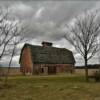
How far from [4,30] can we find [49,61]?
36026 mm

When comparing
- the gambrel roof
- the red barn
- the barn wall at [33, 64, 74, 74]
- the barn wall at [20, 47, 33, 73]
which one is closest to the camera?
the barn wall at [33, 64, 74, 74]

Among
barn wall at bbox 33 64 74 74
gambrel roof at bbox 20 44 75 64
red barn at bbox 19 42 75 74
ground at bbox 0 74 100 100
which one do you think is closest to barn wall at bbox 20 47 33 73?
red barn at bbox 19 42 75 74

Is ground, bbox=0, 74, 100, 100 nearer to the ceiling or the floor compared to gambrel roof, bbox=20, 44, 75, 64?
nearer to the floor

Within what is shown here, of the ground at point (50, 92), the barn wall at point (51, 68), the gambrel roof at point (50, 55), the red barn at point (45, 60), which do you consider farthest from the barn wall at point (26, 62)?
the ground at point (50, 92)

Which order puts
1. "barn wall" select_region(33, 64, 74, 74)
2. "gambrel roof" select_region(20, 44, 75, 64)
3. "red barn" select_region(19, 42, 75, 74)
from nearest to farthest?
"barn wall" select_region(33, 64, 74, 74)
"red barn" select_region(19, 42, 75, 74)
"gambrel roof" select_region(20, 44, 75, 64)

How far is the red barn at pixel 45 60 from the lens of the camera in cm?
5451

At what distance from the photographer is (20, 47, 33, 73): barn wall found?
55.3 m

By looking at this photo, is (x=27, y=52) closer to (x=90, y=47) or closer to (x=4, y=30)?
(x=90, y=47)

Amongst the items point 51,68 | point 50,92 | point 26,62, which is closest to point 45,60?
point 51,68

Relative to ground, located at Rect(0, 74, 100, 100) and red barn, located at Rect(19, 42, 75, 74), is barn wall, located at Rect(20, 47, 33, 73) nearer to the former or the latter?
red barn, located at Rect(19, 42, 75, 74)

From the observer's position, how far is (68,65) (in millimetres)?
60156

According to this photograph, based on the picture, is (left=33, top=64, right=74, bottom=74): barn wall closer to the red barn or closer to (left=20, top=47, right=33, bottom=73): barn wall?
the red barn

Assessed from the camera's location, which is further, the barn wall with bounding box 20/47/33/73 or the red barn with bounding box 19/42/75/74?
the barn wall with bounding box 20/47/33/73

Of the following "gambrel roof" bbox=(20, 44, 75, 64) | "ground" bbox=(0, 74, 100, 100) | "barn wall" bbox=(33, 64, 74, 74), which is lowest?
"ground" bbox=(0, 74, 100, 100)
